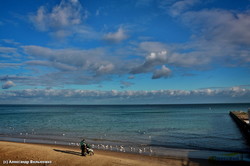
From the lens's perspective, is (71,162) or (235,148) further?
(235,148)

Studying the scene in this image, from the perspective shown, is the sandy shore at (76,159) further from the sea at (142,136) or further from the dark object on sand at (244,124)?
the dark object on sand at (244,124)

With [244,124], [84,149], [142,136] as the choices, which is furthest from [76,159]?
[244,124]

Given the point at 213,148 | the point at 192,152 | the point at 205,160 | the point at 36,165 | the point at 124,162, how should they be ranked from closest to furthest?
the point at 36,165
the point at 124,162
the point at 205,160
the point at 192,152
the point at 213,148

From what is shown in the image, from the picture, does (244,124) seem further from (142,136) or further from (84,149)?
(84,149)

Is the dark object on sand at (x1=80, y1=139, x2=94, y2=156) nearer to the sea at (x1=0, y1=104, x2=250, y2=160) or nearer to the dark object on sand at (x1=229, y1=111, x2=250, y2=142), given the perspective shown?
the sea at (x1=0, y1=104, x2=250, y2=160)

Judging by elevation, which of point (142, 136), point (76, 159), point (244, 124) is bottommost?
point (142, 136)

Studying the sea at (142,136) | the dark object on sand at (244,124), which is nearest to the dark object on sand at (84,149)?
the sea at (142,136)

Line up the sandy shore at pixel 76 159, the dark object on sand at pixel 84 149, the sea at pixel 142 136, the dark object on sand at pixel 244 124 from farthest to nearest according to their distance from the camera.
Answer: the dark object on sand at pixel 244 124
the sea at pixel 142 136
the dark object on sand at pixel 84 149
the sandy shore at pixel 76 159

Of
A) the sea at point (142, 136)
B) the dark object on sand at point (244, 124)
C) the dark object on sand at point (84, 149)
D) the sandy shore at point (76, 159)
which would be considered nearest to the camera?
the sandy shore at point (76, 159)

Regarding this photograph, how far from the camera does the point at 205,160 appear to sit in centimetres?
1983

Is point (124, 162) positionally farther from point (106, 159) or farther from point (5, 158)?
point (5, 158)

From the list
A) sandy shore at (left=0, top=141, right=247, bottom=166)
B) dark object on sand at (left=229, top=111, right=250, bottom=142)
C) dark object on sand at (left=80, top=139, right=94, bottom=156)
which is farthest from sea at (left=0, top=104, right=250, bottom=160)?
dark object on sand at (left=80, top=139, right=94, bottom=156)

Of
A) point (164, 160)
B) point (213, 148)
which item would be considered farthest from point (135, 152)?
point (213, 148)

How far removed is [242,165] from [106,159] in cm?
1148
